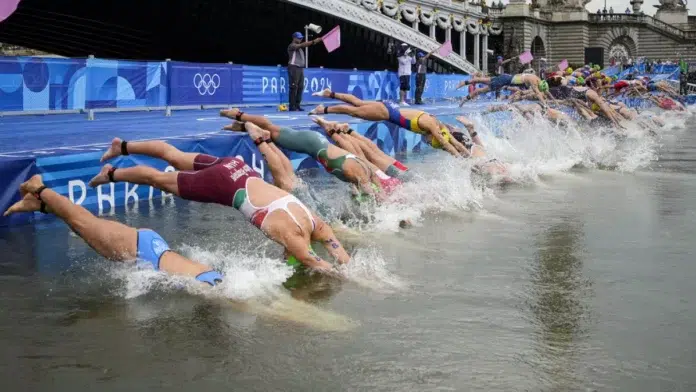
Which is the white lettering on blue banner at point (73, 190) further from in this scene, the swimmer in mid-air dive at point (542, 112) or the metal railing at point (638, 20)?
the metal railing at point (638, 20)

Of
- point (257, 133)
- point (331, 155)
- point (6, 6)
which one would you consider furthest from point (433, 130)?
point (6, 6)

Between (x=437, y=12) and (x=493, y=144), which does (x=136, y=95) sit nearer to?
(x=493, y=144)

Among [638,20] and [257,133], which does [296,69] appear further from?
[638,20]

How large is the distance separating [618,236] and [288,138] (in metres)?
4.23

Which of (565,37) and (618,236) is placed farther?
(565,37)

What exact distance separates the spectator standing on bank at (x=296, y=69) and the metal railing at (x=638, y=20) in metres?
77.6

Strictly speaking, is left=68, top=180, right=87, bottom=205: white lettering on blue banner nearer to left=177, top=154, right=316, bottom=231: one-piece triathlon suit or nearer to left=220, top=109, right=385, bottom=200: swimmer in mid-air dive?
left=220, top=109, right=385, bottom=200: swimmer in mid-air dive

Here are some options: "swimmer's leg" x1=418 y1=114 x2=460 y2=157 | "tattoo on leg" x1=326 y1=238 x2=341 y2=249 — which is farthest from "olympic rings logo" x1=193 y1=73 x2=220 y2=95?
"tattoo on leg" x1=326 y1=238 x2=341 y2=249

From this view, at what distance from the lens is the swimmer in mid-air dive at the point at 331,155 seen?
10.8m

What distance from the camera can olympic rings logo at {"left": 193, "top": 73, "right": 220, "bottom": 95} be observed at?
2120cm

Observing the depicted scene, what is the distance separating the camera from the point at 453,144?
15.1 meters

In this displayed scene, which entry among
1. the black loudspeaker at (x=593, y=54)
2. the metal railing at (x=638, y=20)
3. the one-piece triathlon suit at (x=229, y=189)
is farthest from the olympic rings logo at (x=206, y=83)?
the metal railing at (x=638, y=20)

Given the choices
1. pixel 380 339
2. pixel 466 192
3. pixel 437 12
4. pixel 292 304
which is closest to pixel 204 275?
pixel 292 304

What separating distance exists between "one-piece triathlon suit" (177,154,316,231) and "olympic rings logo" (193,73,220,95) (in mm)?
13383
